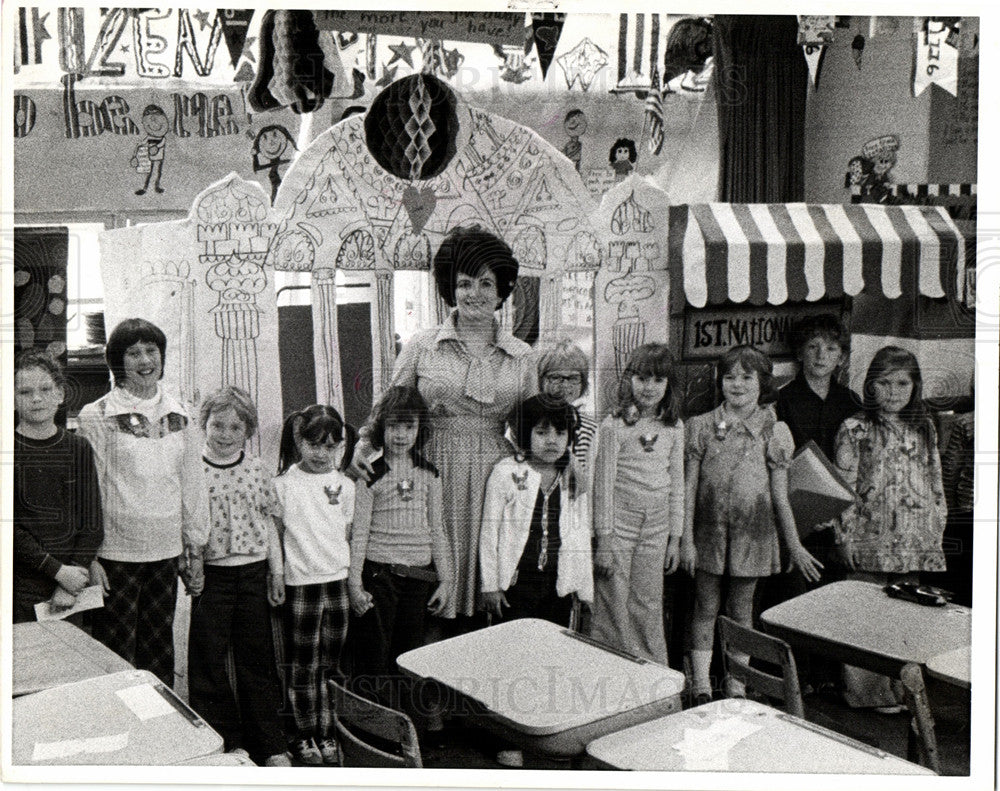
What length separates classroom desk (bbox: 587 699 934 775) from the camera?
2.92m

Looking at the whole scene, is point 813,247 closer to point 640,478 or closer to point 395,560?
point 640,478

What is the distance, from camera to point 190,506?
3.01 m

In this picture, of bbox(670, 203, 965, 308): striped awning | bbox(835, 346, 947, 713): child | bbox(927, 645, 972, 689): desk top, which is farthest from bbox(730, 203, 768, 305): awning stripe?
bbox(927, 645, 972, 689): desk top

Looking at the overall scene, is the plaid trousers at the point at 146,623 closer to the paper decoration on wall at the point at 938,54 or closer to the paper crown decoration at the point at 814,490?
the paper crown decoration at the point at 814,490

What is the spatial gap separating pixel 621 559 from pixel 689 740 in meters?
0.49

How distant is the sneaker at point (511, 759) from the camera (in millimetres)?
3002

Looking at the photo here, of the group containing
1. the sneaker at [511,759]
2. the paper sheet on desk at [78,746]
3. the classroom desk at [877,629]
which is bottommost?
the sneaker at [511,759]

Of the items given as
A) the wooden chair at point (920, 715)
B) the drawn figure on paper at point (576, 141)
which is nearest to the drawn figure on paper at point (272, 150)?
the drawn figure on paper at point (576, 141)

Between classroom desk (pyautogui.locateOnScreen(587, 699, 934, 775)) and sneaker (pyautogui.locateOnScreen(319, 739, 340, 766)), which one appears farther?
sneaker (pyautogui.locateOnScreen(319, 739, 340, 766))

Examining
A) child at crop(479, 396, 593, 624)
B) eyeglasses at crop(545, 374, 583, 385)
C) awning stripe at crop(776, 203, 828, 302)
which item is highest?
awning stripe at crop(776, 203, 828, 302)

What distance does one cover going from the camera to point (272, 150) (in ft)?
9.75

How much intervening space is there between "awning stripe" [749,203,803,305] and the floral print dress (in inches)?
15.5

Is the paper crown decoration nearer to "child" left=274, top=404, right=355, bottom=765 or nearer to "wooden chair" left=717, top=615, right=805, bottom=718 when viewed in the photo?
"wooden chair" left=717, top=615, right=805, bottom=718

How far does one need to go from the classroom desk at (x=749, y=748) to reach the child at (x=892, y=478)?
44cm
